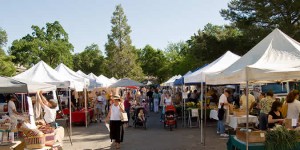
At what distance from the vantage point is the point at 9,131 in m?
8.12

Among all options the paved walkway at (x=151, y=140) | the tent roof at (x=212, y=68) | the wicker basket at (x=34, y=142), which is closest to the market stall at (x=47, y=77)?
the paved walkway at (x=151, y=140)

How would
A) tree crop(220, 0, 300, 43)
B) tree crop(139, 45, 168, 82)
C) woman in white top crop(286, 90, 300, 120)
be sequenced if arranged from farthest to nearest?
tree crop(139, 45, 168, 82) → tree crop(220, 0, 300, 43) → woman in white top crop(286, 90, 300, 120)

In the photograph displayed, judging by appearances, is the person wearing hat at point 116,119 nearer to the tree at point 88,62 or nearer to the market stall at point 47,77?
the market stall at point 47,77

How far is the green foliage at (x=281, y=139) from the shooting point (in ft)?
23.2

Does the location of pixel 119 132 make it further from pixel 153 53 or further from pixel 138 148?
pixel 153 53

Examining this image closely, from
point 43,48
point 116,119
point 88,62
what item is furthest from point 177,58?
point 116,119

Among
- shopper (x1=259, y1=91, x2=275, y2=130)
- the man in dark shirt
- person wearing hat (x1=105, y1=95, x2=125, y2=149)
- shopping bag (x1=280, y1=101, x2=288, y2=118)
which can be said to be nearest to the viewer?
shopper (x1=259, y1=91, x2=275, y2=130)

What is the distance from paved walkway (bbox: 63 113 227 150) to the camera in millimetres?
11132

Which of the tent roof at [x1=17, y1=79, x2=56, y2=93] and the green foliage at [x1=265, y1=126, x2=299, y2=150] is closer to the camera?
the green foliage at [x1=265, y1=126, x2=299, y2=150]

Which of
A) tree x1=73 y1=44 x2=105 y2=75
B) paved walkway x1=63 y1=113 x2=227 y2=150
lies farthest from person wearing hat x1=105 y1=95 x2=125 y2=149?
tree x1=73 y1=44 x2=105 y2=75

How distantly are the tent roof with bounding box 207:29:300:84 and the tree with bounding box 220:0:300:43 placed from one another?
53.7ft

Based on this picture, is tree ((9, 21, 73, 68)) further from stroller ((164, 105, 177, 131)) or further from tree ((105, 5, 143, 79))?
stroller ((164, 105, 177, 131))

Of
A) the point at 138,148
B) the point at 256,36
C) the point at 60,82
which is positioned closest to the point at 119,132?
the point at 138,148

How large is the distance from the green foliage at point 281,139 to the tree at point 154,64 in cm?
7319
